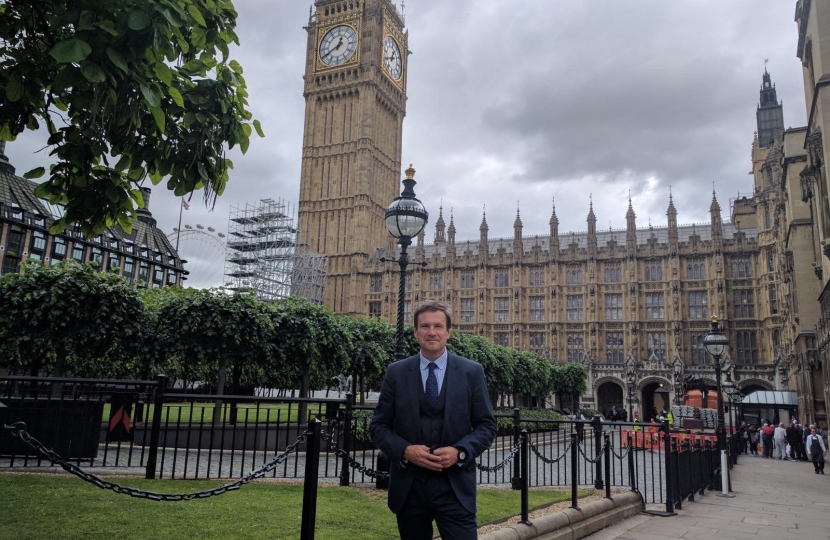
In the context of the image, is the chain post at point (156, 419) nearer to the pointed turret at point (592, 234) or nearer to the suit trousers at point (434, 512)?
the suit trousers at point (434, 512)

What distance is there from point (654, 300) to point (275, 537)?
164 ft

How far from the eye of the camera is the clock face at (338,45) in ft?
220

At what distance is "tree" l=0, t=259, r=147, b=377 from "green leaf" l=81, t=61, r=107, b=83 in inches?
606

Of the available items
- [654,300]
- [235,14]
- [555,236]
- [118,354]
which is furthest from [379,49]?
[235,14]

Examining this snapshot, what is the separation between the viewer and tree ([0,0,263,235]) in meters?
4.17

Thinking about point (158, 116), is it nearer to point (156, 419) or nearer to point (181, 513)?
point (181, 513)

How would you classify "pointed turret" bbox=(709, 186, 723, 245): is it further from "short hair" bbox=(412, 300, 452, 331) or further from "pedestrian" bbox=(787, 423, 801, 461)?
"short hair" bbox=(412, 300, 452, 331)

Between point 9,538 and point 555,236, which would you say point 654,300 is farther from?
point 9,538

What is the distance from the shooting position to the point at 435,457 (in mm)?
3404

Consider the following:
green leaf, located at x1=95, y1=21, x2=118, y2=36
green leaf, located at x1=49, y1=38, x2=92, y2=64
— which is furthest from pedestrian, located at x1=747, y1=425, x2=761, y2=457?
green leaf, located at x1=49, y1=38, x2=92, y2=64

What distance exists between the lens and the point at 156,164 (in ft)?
18.0

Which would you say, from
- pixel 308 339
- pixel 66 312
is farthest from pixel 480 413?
pixel 66 312

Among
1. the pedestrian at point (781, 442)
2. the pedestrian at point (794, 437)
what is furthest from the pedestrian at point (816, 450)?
the pedestrian at point (781, 442)

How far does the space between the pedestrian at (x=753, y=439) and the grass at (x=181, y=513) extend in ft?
79.3
